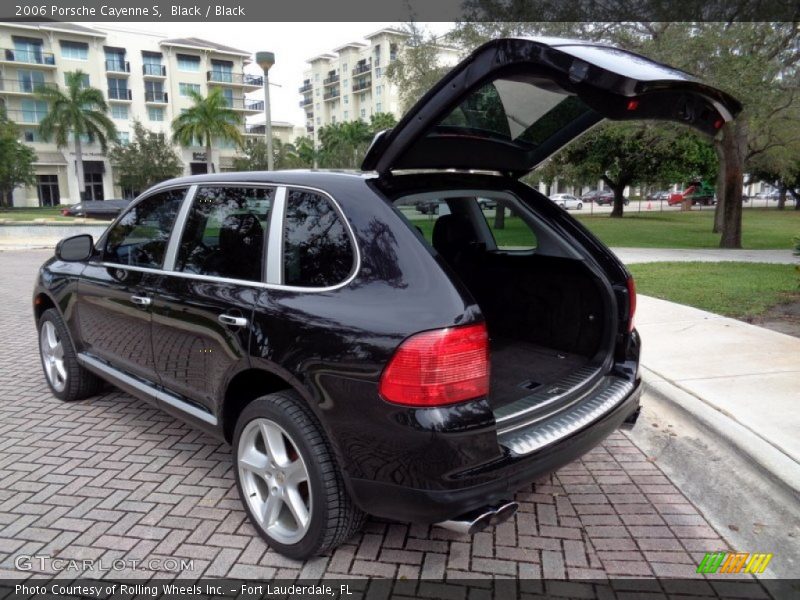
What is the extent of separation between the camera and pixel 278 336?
101 inches

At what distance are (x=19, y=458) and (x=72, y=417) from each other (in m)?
0.68

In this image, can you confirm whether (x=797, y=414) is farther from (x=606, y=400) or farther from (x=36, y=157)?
(x=36, y=157)

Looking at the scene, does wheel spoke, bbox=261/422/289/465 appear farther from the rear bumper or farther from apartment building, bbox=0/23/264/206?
apartment building, bbox=0/23/264/206

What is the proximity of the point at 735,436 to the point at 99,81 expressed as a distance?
2686 inches

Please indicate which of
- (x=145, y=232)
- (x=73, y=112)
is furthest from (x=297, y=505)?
(x=73, y=112)

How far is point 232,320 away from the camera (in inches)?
110

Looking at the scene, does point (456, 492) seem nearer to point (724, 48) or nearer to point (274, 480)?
point (274, 480)

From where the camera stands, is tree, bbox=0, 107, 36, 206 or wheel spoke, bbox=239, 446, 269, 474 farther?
tree, bbox=0, 107, 36, 206

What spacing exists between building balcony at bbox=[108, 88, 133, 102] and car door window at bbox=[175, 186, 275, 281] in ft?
216

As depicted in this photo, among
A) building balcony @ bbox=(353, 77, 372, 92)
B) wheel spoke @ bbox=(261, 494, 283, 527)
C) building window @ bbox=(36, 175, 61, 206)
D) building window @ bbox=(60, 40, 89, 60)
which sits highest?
building balcony @ bbox=(353, 77, 372, 92)

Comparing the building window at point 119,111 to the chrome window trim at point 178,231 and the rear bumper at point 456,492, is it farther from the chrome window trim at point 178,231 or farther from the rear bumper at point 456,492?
the rear bumper at point 456,492

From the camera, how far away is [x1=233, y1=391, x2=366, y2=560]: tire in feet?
8.14

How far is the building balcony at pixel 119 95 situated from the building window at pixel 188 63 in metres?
6.14

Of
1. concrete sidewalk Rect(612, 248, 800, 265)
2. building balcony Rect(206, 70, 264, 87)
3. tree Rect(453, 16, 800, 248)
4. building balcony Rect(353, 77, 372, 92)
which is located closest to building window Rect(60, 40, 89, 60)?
building balcony Rect(206, 70, 264, 87)
